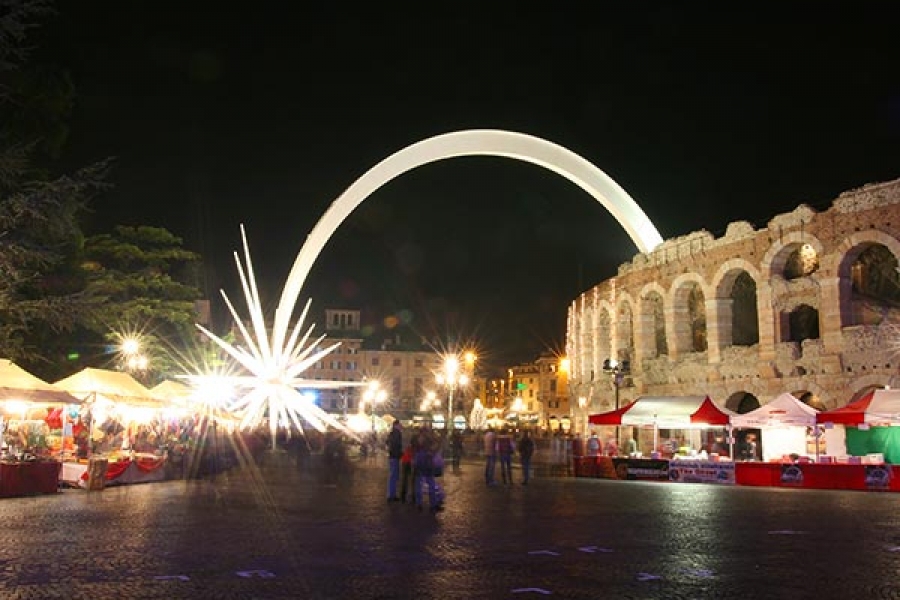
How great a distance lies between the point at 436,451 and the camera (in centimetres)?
1819

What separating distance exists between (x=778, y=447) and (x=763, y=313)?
230 inches

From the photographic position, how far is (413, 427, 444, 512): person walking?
1752cm

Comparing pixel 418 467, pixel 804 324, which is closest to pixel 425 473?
pixel 418 467

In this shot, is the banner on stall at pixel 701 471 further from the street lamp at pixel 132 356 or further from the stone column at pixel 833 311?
the street lamp at pixel 132 356

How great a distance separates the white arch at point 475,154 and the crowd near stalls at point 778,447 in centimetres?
2472

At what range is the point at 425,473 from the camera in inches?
699

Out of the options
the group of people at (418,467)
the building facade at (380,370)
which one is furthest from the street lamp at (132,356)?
the building facade at (380,370)

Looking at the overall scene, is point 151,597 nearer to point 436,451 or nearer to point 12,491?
point 436,451

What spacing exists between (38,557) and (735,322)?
3573cm

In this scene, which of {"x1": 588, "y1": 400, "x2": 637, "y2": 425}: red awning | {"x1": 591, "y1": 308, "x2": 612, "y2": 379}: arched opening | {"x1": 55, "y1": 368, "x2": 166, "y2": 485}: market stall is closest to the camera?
{"x1": 55, "y1": 368, "x2": 166, "y2": 485}: market stall

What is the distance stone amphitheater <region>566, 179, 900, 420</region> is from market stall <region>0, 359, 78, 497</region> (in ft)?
66.7

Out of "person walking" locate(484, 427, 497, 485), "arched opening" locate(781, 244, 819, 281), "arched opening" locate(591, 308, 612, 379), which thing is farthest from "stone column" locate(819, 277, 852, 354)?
"arched opening" locate(591, 308, 612, 379)

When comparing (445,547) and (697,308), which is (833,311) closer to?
(697,308)

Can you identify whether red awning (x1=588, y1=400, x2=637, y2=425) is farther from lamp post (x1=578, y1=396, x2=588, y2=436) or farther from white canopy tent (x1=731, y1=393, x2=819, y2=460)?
lamp post (x1=578, y1=396, x2=588, y2=436)
